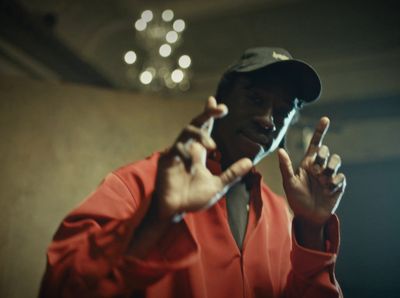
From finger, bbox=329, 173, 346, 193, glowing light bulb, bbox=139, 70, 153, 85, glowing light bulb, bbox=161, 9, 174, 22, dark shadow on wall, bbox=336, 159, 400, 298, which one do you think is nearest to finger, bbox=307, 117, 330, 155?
finger, bbox=329, 173, 346, 193

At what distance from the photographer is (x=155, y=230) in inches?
26.2

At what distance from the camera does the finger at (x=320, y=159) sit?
A: 0.91m

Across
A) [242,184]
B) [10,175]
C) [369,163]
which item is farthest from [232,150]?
[369,163]

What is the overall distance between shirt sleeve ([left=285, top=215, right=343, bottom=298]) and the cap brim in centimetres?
44

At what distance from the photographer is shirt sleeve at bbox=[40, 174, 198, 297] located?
2.06ft

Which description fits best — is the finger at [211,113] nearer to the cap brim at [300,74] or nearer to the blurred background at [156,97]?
the cap brim at [300,74]

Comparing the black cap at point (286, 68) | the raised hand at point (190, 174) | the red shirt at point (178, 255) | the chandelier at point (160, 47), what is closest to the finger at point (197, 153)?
the raised hand at point (190, 174)

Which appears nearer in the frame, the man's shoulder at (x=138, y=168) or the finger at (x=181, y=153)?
the finger at (x=181, y=153)

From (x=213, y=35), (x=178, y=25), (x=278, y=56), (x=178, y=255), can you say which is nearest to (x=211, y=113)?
(x=178, y=255)

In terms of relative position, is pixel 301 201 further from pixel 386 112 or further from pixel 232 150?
pixel 386 112

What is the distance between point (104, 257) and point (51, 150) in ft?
4.46

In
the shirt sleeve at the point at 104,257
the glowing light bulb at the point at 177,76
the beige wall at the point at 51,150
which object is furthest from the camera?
the glowing light bulb at the point at 177,76

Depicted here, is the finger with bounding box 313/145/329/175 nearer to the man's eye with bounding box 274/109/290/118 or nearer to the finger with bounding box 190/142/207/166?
the man's eye with bounding box 274/109/290/118

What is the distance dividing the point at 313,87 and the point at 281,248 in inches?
21.0
